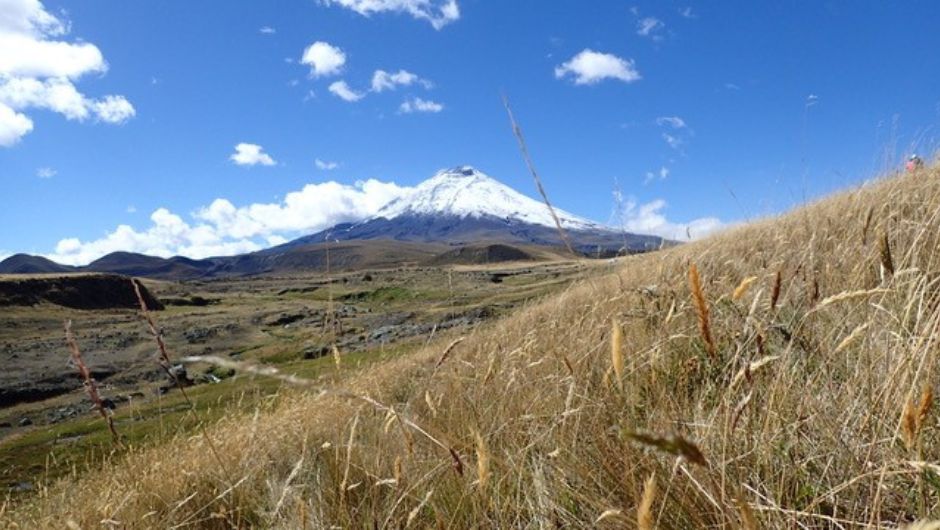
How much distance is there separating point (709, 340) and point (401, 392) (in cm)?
833

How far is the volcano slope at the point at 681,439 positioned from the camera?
1.49m

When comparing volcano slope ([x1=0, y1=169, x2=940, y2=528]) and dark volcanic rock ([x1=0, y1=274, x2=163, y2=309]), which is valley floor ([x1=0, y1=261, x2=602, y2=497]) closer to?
volcano slope ([x1=0, y1=169, x2=940, y2=528])

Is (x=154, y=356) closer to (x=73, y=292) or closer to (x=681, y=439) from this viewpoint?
(x=681, y=439)

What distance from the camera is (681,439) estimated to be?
0.66m

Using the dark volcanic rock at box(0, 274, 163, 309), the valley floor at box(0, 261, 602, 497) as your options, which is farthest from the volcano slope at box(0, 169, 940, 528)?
the dark volcanic rock at box(0, 274, 163, 309)

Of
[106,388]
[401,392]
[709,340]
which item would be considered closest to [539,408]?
[709,340]

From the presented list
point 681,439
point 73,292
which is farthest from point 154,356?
point 73,292

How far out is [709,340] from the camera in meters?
1.36

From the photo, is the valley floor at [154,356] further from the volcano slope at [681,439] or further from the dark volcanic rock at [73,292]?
the dark volcanic rock at [73,292]

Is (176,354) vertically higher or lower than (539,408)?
lower

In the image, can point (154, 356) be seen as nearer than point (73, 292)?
Yes

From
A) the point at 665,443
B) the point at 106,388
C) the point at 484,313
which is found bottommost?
the point at 106,388

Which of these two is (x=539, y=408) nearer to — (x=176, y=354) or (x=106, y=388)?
(x=106, y=388)

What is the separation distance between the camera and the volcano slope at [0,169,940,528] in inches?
58.8
